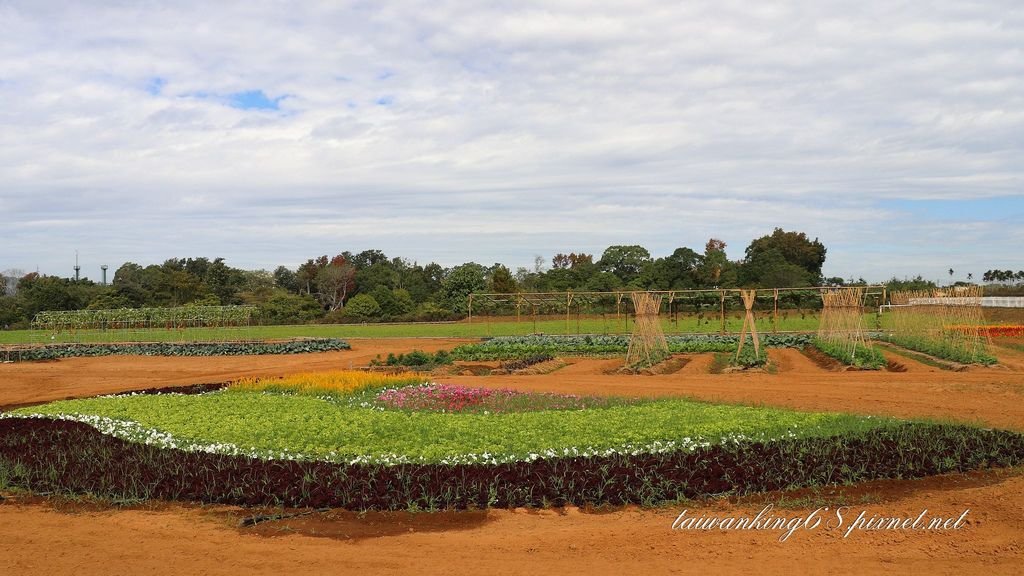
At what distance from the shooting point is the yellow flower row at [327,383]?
55.5 ft

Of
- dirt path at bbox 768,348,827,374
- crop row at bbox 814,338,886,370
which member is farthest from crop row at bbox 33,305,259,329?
crop row at bbox 814,338,886,370

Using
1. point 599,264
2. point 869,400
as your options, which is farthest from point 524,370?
point 599,264

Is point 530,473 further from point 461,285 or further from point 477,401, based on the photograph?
point 461,285

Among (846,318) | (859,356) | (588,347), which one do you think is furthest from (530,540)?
(588,347)

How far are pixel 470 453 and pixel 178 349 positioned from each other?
30.1 meters

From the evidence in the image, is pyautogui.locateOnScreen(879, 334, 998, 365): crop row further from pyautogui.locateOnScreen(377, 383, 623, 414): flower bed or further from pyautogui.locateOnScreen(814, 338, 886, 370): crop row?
pyautogui.locateOnScreen(377, 383, 623, 414): flower bed

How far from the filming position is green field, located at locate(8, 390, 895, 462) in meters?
10.3

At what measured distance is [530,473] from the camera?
9.11 m

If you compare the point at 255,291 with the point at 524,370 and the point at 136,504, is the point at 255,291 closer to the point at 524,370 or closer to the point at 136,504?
the point at 524,370

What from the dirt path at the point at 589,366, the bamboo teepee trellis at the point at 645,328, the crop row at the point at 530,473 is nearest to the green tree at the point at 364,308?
the dirt path at the point at 589,366

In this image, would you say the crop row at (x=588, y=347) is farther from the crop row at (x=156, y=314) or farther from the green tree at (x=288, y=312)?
the green tree at (x=288, y=312)

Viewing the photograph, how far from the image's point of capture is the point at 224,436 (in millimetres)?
11453

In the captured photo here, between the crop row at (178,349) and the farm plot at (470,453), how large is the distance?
2193cm

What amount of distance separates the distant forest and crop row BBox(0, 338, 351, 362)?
23.8 metres
